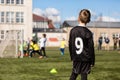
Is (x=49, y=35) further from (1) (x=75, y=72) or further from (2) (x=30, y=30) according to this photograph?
(1) (x=75, y=72)

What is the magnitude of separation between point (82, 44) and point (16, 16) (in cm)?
7397

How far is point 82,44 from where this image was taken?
8.94 meters

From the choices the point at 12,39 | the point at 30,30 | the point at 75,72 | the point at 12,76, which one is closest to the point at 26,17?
the point at 30,30

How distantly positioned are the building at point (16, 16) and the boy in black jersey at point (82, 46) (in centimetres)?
7290

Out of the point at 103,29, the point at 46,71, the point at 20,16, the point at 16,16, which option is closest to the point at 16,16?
the point at 16,16

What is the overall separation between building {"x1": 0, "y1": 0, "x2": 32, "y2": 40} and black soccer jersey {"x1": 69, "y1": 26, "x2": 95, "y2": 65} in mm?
72925

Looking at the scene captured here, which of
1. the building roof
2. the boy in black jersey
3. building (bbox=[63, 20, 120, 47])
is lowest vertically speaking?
building (bbox=[63, 20, 120, 47])

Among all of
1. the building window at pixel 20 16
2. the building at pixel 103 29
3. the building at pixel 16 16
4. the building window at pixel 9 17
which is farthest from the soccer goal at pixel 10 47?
the building at pixel 103 29

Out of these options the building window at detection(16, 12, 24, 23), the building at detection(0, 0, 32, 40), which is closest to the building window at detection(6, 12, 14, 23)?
the building at detection(0, 0, 32, 40)

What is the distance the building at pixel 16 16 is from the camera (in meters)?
81.8

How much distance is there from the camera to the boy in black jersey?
882cm

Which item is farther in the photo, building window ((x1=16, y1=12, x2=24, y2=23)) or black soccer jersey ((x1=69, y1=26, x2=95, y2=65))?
building window ((x1=16, y1=12, x2=24, y2=23))

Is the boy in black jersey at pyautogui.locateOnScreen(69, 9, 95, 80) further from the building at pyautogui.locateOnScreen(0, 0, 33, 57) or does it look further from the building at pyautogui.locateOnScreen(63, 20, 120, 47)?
the building at pyautogui.locateOnScreen(63, 20, 120, 47)

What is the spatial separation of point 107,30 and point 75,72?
93595mm
